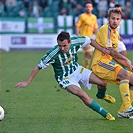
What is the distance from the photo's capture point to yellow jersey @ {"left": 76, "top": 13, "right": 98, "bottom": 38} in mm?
17375

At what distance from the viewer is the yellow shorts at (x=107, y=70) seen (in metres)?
8.72

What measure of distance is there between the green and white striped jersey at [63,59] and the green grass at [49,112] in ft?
2.52

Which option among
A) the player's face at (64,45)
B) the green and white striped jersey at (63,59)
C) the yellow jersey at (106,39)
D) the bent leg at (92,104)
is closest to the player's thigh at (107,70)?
the yellow jersey at (106,39)

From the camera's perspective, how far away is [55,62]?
863 cm

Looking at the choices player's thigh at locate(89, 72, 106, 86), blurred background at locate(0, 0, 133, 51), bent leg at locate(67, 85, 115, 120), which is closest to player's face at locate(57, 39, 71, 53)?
bent leg at locate(67, 85, 115, 120)

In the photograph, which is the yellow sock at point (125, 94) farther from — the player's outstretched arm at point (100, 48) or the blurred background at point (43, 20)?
the blurred background at point (43, 20)

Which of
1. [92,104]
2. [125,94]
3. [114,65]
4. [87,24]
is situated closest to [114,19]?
[114,65]

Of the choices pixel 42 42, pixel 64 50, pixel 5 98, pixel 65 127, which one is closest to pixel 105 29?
pixel 64 50

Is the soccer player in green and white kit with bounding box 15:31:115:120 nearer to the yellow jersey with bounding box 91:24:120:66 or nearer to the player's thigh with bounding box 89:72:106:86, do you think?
the player's thigh with bounding box 89:72:106:86

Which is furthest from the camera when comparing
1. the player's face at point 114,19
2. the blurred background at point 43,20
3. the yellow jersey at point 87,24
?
the blurred background at point 43,20

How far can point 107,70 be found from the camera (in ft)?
28.9

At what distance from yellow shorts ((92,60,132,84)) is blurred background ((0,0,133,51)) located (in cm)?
1842

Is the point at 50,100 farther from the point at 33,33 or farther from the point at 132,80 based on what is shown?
the point at 33,33

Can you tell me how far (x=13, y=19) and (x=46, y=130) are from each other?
21.6 metres
